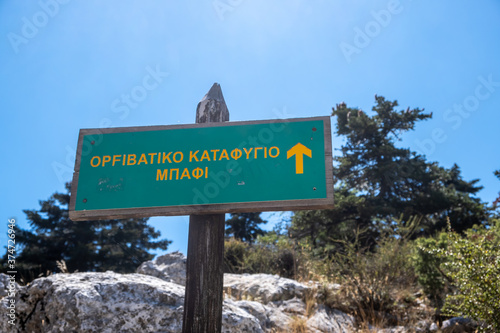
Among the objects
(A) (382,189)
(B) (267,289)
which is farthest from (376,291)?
(A) (382,189)

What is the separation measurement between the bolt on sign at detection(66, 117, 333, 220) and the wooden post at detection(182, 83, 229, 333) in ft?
0.45

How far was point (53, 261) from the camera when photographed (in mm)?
16812

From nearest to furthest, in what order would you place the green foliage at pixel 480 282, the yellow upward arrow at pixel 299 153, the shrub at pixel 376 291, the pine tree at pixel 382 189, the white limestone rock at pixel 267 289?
the yellow upward arrow at pixel 299 153 → the green foliage at pixel 480 282 → the shrub at pixel 376 291 → the white limestone rock at pixel 267 289 → the pine tree at pixel 382 189

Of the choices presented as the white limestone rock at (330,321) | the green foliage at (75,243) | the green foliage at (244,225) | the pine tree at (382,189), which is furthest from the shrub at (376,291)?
the green foliage at (244,225)

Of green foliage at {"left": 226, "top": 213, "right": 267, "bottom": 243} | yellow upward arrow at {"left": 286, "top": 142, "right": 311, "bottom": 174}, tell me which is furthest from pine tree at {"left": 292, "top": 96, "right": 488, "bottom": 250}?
yellow upward arrow at {"left": 286, "top": 142, "right": 311, "bottom": 174}

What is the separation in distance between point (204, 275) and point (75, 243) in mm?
17652

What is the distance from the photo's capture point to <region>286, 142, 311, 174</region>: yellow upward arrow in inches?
93.0

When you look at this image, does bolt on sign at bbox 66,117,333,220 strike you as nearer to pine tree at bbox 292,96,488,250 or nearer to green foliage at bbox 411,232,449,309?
green foliage at bbox 411,232,449,309

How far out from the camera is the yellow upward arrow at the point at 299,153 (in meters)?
2.36

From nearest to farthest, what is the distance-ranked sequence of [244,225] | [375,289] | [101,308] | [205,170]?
[205,170], [101,308], [375,289], [244,225]

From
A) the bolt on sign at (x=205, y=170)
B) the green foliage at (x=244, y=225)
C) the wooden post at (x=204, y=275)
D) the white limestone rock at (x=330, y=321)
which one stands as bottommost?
the white limestone rock at (x=330, y=321)

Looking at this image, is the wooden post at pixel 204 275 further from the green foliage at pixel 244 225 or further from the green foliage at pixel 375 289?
the green foliage at pixel 244 225

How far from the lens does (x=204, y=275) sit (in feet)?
7.57

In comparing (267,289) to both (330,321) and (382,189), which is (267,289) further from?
(382,189)
